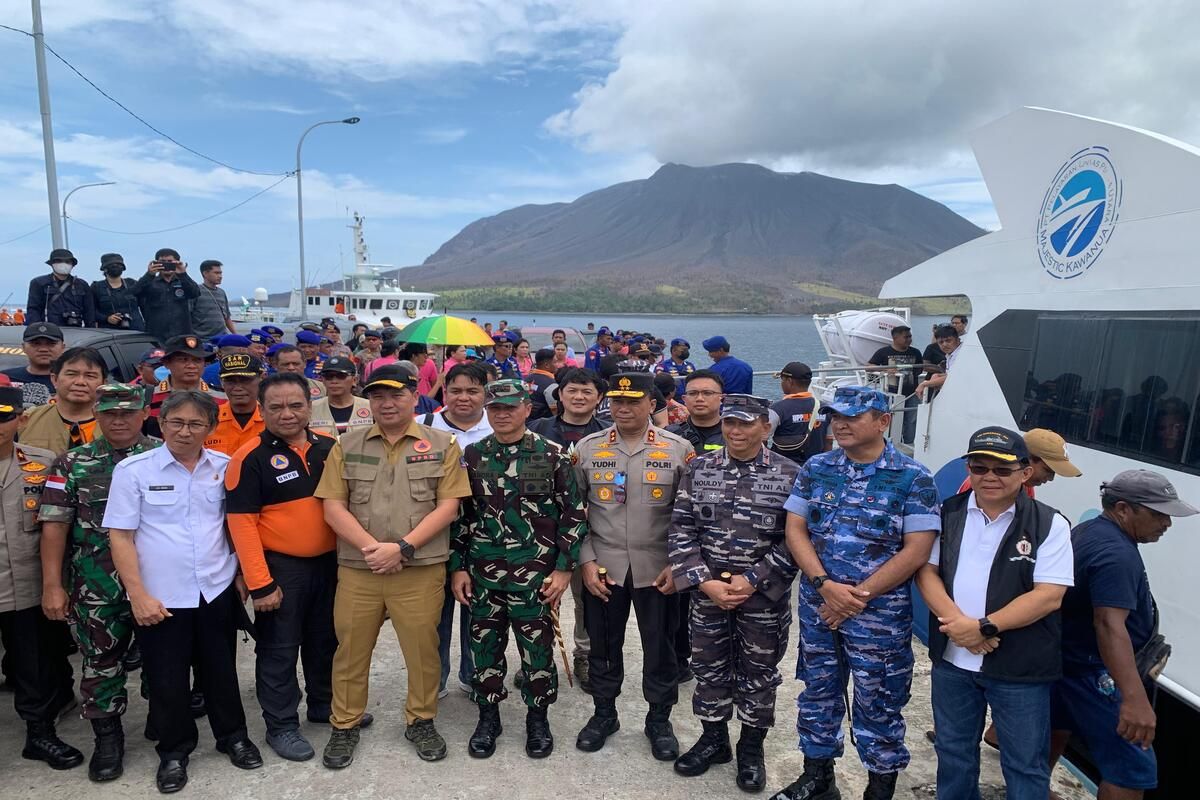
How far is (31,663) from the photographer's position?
342 cm

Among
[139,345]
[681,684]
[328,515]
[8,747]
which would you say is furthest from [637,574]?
[139,345]

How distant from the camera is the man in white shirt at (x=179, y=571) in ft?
10.4

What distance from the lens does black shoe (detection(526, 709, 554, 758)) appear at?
3.59 meters

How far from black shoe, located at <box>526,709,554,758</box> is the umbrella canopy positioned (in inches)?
134

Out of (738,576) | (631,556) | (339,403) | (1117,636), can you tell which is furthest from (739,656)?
(339,403)

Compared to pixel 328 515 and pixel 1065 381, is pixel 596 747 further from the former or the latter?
pixel 1065 381

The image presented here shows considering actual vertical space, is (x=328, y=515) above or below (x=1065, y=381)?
below

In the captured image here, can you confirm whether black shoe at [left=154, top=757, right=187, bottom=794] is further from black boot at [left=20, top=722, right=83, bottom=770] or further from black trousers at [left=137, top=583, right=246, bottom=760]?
black boot at [left=20, top=722, right=83, bottom=770]

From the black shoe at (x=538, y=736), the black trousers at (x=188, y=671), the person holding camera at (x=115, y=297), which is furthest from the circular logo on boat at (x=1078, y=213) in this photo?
the person holding camera at (x=115, y=297)

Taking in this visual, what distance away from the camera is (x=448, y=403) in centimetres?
430

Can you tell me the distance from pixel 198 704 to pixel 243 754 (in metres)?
0.64

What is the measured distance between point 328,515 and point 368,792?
4.27 feet

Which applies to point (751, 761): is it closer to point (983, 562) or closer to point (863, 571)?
point (863, 571)

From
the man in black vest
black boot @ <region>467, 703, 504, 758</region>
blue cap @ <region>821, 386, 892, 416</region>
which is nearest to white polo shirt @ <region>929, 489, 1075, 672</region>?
the man in black vest
